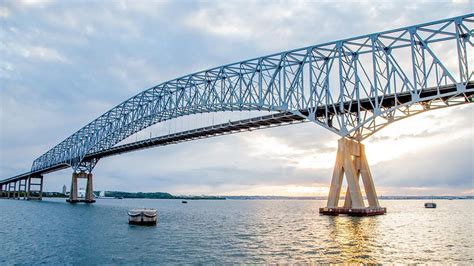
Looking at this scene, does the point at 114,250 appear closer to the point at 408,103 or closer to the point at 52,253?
the point at 52,253

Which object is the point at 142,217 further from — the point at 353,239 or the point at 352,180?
the point at 352,180

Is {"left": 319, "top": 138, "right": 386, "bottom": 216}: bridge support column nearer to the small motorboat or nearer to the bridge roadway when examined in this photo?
the bridge roadway

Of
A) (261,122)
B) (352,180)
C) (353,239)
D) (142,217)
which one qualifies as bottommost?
(353,239)

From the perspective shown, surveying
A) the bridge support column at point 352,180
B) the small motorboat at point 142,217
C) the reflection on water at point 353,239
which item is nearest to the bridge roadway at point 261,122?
the bridge support column at point 352,180

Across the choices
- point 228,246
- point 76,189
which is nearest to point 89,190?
point 76,189

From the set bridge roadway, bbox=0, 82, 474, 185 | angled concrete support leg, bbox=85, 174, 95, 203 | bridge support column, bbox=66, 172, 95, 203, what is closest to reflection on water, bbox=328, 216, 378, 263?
bridge roadway, bbox=0, 82, 474, 185

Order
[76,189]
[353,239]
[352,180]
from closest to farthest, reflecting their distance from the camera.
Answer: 1. [353,239]
2. [352,180]
3. [76,189]

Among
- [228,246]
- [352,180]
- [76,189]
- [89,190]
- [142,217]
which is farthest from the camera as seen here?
[89,190]

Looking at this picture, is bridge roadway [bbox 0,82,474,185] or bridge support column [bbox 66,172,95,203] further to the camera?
bridge support column [bbox 66,172,95,203]

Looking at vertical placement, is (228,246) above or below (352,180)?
below

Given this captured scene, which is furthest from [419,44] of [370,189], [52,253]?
[52,253]
